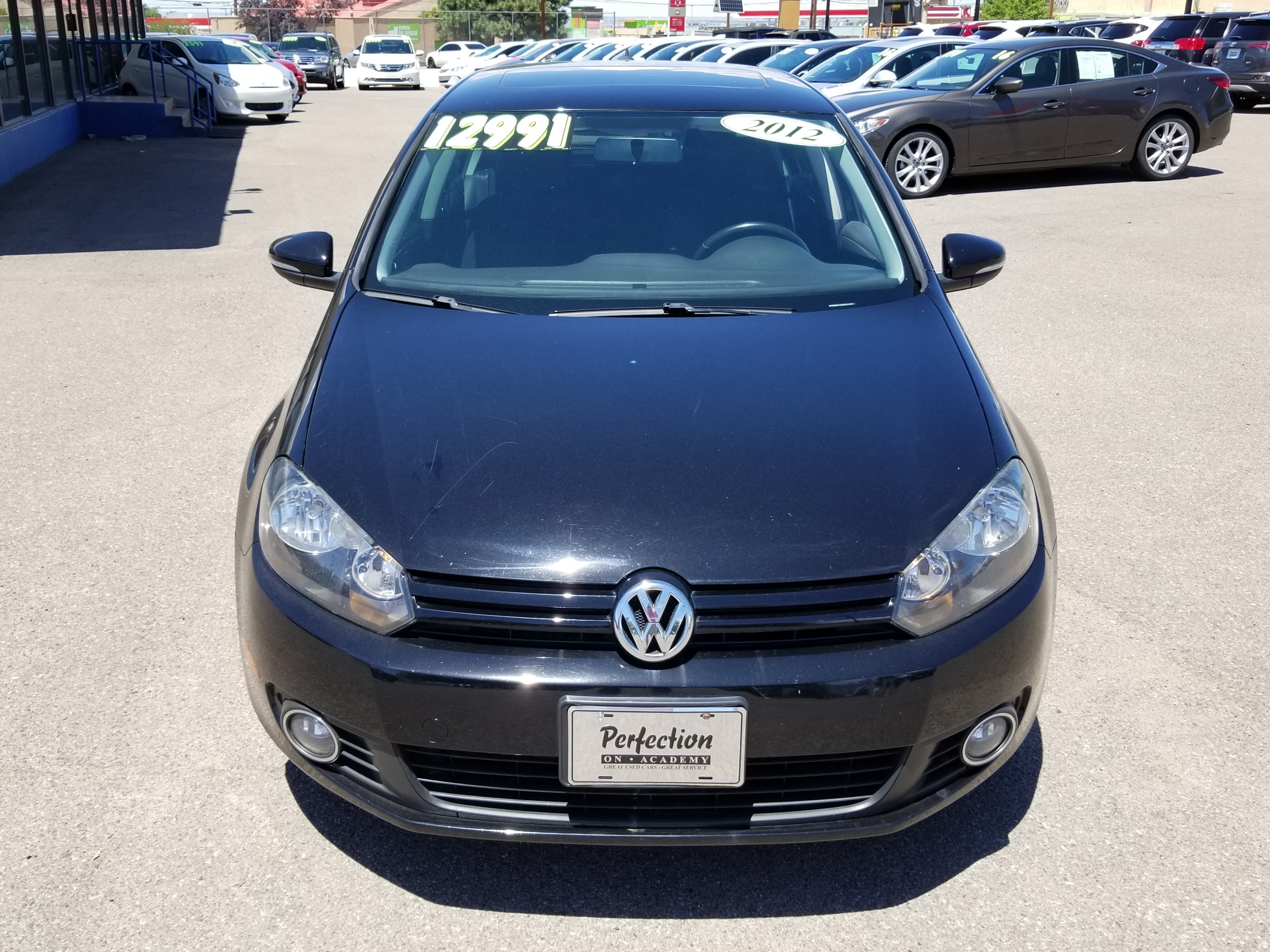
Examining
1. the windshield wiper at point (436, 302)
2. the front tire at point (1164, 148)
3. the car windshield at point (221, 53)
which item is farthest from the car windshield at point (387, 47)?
the windshield wiper at point (436, 302)

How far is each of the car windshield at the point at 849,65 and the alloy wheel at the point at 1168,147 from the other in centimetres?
392

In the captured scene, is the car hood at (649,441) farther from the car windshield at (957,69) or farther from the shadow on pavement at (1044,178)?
the shadow on pavement at (1044,178)

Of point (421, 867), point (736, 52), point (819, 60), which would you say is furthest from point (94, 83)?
point (421, 867)

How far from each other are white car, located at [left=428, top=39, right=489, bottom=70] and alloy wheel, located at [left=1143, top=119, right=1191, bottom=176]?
33.2 metres

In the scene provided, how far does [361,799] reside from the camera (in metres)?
2.38

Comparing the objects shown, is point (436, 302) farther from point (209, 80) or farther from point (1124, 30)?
point (1124, 30)

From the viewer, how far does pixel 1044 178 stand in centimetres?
1351

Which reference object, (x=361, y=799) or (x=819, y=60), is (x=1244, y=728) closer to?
(x=361, y=799)

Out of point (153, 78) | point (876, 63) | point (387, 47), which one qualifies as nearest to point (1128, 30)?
point (876, 63)

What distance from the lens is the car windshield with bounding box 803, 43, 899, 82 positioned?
51.6 ft

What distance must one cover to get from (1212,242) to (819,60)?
369 inches

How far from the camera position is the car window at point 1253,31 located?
68.8ft

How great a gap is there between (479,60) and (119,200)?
91.2ft

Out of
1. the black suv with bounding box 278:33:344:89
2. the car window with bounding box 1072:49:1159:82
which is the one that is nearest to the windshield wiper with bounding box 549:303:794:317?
the car window with bounding box 1072:49:1159:82
